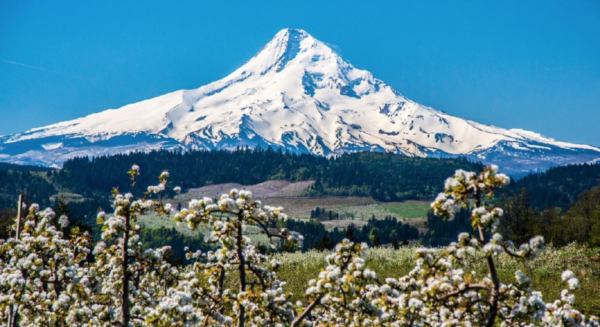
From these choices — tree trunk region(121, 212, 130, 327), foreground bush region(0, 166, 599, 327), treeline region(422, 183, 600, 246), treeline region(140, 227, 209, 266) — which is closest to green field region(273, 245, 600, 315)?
treeline region(422, 183, 600, 246)

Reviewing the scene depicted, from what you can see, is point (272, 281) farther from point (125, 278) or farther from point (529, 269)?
point (529, 269)

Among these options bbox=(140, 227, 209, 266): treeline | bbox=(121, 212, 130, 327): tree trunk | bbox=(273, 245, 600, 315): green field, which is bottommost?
bbox=(140, 227, 209, 266): treeline

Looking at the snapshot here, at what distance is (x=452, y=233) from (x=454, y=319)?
172 metres

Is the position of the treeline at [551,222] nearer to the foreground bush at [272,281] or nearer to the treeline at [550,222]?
the treeline at [550,222]

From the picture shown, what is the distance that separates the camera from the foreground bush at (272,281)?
8359 millimetres

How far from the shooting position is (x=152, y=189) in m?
11.5

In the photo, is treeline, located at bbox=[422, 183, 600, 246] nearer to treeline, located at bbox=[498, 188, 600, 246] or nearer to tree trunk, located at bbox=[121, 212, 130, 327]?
treeline, located at bbox=[498, 188, 600, 246]

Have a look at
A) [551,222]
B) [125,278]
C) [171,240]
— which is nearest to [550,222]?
[551,222]

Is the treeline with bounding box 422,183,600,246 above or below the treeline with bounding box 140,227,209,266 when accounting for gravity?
above

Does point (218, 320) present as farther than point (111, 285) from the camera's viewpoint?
No

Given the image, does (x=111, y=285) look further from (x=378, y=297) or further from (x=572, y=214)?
(x=572, y=214)

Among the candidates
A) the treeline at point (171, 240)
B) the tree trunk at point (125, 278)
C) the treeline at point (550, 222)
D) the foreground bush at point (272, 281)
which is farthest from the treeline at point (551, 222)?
the treeline at point (171, 240)

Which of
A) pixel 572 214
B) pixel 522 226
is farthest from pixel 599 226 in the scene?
pixel 572 214

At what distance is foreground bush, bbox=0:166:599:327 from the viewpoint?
8.36m
